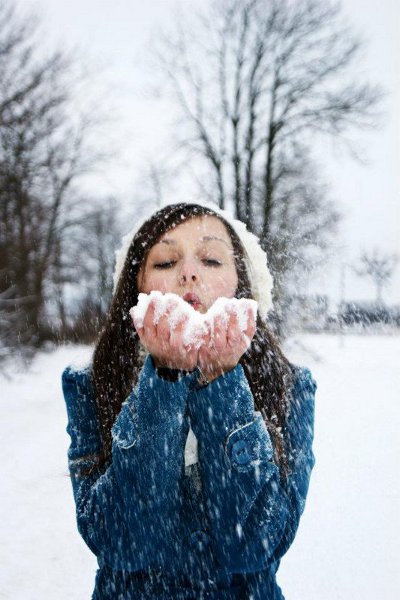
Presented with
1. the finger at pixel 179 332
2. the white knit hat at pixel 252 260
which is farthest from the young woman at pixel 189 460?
the white knit hat at pixel 252 260

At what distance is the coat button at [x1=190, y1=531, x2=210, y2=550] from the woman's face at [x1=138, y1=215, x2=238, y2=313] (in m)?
0.54

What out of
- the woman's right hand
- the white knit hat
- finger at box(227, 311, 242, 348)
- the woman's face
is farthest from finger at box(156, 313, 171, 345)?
the white knit hat

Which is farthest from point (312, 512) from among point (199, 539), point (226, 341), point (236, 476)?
point (226, 341)

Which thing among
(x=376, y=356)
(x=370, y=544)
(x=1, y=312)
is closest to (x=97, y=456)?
(x=370, y=544)

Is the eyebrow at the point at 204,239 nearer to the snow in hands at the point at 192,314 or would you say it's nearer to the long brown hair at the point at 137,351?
the long brown hair at the point at 137,351

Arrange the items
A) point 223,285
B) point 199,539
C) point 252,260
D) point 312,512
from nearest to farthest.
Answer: point 199,539, point 223,285, point 252,260, point 312,512

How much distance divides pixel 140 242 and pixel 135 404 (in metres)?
0.62

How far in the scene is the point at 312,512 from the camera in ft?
14.7

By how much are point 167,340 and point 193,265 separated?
40cm

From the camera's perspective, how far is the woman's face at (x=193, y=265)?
4.01ft

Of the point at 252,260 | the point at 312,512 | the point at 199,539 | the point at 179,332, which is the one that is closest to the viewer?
the point at 179,332

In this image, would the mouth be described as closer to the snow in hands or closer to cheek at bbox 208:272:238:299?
cheek at bbox 208:272:238:299

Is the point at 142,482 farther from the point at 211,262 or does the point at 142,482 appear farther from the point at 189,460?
the point at 211,262

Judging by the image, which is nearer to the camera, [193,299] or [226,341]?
[226,341]
